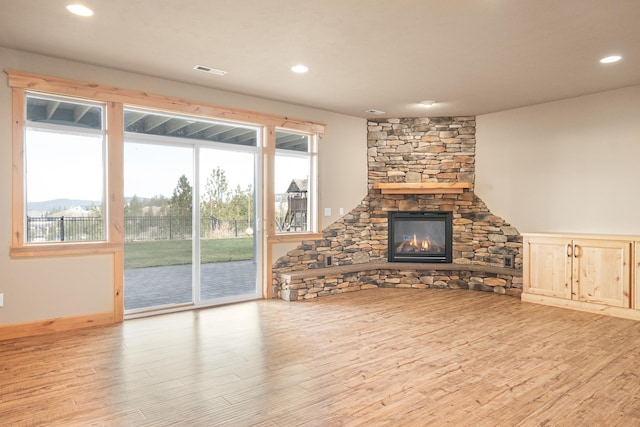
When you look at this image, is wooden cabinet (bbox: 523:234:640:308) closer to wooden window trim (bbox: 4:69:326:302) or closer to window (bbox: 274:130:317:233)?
window (bbox: 274:130:317:233)

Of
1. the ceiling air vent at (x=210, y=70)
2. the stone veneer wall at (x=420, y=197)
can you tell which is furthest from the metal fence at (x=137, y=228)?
the ceiling air vent at (x=210, y=70)

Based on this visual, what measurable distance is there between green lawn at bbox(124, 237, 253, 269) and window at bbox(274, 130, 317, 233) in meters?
0.62

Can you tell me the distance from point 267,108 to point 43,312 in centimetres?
366

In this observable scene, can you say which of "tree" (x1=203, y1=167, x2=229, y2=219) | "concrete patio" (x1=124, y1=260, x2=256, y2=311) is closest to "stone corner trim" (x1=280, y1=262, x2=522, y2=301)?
"concrete patio" (x1=124, y1=260, x2=256, y2=311)

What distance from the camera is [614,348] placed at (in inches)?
148

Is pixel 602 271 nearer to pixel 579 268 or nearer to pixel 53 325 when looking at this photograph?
pixel 579 268

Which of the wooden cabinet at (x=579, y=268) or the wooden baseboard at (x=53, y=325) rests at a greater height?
the wooden cabinet at (x=579, y=268)

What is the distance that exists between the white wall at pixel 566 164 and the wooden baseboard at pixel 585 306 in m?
1.02

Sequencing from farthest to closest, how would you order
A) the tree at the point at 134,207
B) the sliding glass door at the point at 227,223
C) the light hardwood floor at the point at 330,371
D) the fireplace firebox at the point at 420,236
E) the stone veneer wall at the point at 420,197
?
the fireplace firebox at the point at 420,236 → the stone veneer wall at the point at 420,197 → the sliding glass door at the point at 227,223 → the tree at the point at 134,207 → the light hardwood floor at the point at 330,371

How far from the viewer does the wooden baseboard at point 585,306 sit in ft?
15.8

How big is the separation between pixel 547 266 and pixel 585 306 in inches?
25.3

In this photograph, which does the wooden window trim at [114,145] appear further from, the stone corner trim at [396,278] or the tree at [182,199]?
the tree at [182,199]

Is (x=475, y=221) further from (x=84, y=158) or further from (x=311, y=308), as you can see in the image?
(x=84, y=158)

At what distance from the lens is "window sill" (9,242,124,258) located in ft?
13.4
